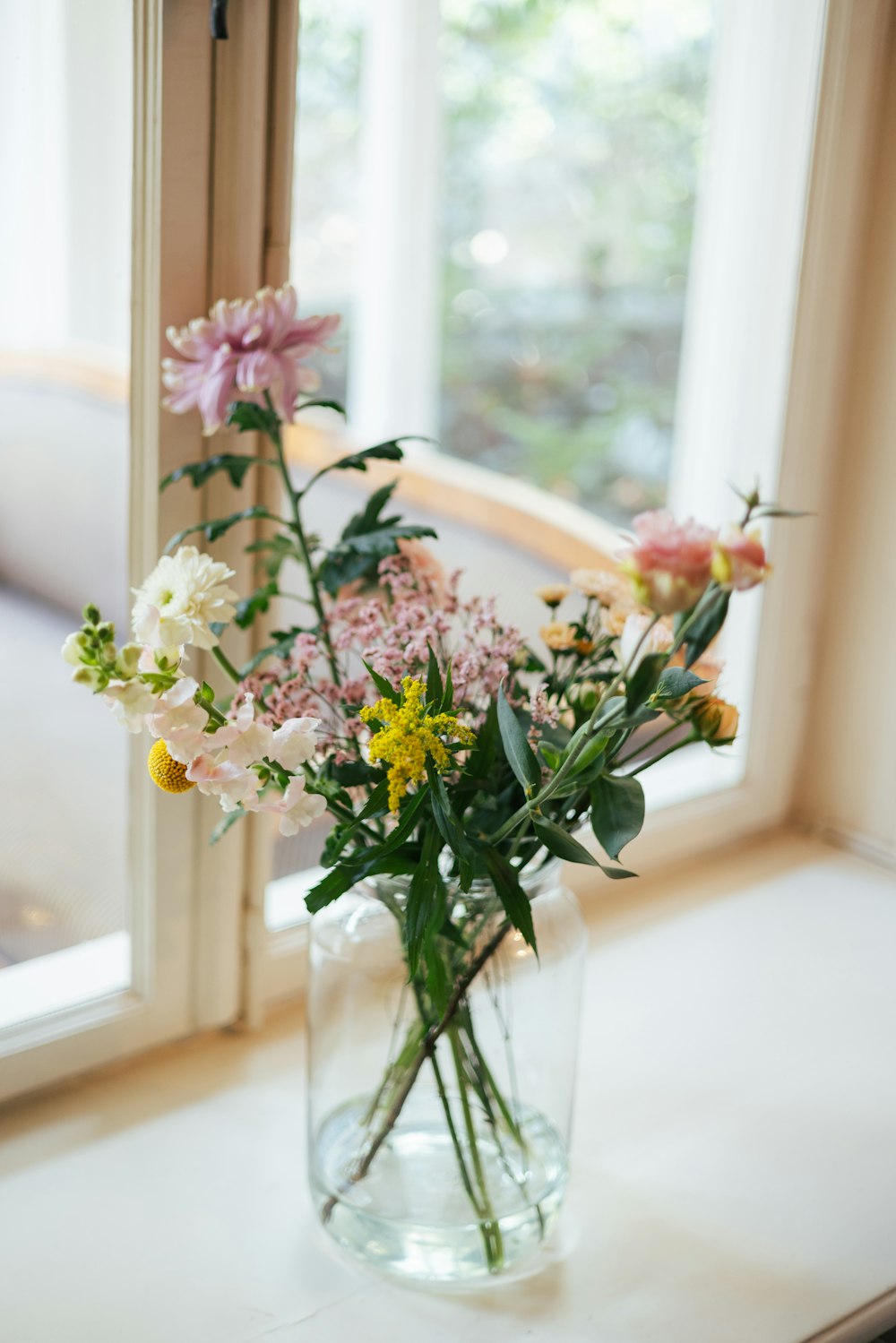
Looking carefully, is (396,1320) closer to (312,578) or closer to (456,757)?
(456,757)

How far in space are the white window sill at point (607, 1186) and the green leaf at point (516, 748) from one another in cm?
40

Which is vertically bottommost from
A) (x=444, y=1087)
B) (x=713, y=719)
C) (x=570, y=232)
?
(x=444, y=1087)

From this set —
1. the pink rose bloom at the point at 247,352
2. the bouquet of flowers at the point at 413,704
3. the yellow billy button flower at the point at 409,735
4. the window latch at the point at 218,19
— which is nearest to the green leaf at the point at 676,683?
the bouquet of flowers at the point at 413,704

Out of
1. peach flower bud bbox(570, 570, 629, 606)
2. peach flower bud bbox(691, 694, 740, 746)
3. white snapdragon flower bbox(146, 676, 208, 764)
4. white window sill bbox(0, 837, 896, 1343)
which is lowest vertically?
white window sill bbox(0, 837, 896, 1343)

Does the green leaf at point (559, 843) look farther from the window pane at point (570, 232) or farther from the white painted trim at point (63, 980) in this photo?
the window pane at point (570, 232)

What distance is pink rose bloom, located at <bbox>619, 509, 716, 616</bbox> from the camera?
64 centimetres

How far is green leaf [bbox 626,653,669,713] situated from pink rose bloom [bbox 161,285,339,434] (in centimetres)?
33

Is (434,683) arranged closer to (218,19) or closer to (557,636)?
(557,636)

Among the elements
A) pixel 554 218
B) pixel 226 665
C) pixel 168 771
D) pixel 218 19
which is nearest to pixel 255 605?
pixel 226 665

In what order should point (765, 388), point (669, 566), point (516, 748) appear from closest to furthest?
point (669, 566) → point (516, 748) → point (765, 388)

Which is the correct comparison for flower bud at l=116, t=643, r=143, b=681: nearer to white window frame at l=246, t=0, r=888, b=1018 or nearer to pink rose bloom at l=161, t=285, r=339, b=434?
pink rose bloom at l=161, t=285, r=339, b=434

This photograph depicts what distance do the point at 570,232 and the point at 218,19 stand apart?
248 cm

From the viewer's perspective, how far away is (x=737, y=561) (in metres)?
0.65

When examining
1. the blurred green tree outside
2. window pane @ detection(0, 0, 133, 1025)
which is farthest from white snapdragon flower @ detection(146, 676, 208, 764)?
the blurred green tree outside
